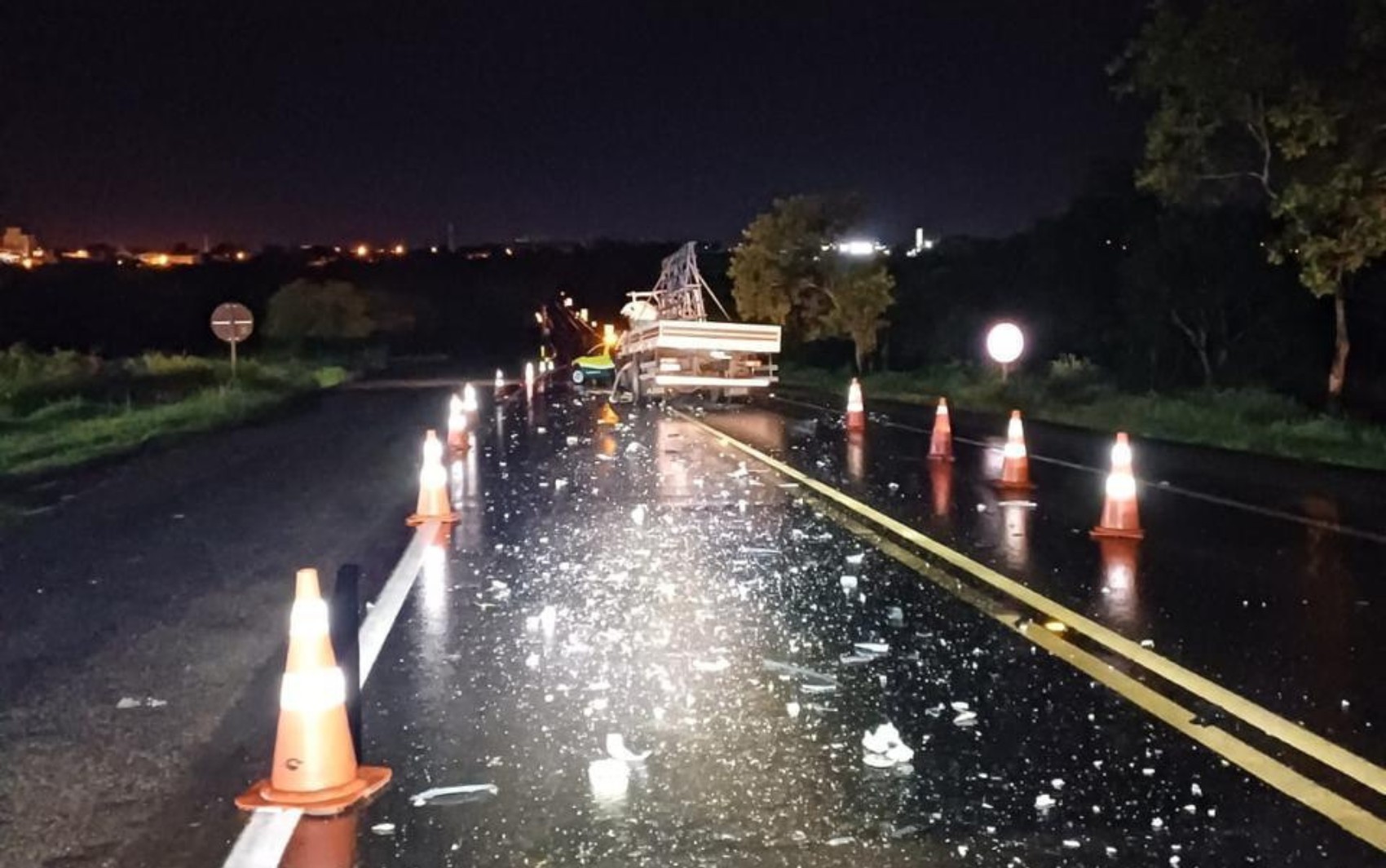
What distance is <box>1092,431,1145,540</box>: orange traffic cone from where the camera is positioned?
14.3 m

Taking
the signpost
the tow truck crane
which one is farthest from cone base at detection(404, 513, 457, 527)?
the tow truck crane

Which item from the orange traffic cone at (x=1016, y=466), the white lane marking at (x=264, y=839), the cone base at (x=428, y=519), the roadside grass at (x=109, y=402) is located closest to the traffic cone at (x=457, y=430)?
the roadside grass at (x=109, y=402)

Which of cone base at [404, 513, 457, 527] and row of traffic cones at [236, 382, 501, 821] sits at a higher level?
row of traffic cones at [236, 382, 501, 821]

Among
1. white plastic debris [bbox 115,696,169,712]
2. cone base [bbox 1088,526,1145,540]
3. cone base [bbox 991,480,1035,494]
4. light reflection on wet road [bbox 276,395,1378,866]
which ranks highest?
light reflection on wet road [bbox 276,395,1378,866]

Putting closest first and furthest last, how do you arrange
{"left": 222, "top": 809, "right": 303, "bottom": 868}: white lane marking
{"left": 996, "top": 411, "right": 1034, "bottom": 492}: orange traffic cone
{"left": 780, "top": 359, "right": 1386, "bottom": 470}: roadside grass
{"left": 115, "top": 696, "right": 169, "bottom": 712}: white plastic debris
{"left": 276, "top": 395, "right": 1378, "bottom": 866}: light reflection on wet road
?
1. {"left": 222, "top": 809, "right": 303, "bottom": 868}: white lane marking
2. {"left": 276, "top": 395, "right": 1378, "bottom": 866}: light reflection on wet road
3. {"left": 115, "top": 696, "right": 169, "bottom": 712}: white plastic debris
4. {"left": 996, "top": 411, "right": 1034, "bottom": 492}: orange traffic cone
5. {"left": 780, "top": 359, "right": 1386, "bottom": 470}: roadside grass

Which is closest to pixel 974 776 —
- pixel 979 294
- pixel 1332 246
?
pixel 1332 246

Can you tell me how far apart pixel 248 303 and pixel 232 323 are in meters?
111

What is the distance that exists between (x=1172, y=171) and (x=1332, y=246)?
435 centimetres

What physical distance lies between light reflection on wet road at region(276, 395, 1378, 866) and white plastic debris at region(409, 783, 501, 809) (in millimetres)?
51

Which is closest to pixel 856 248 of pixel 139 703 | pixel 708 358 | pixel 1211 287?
pixel 1211 287

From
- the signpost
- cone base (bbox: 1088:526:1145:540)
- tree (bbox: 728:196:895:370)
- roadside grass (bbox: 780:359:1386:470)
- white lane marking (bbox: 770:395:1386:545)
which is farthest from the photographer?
tree (bbox: 728:196:895:370)

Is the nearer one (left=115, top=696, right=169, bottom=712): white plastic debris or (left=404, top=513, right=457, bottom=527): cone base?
(left=115, top=696, right=169, bottom=712): white plastic debris

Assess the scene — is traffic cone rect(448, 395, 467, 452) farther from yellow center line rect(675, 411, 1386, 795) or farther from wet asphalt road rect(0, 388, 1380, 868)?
yellow center line rect(675, 411, 1386, 795)

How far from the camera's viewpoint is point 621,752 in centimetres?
729
